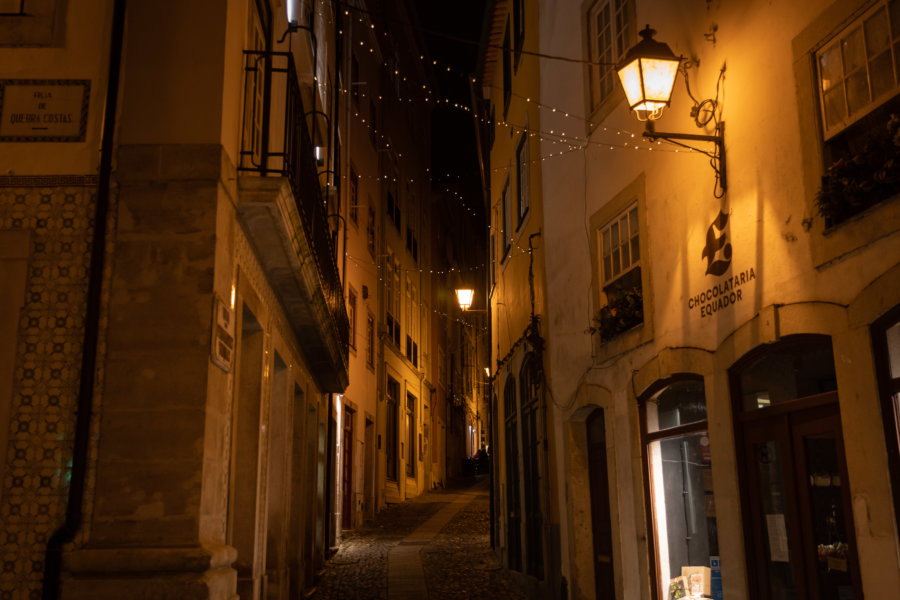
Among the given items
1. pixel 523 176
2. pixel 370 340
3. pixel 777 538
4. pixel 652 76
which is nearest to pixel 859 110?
pixel 652 76

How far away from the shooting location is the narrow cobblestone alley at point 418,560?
39.5 feet

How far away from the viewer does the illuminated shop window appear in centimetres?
743

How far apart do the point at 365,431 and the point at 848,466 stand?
56.5ft

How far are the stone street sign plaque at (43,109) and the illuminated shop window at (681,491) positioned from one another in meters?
5.26

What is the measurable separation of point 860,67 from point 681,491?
4014mm

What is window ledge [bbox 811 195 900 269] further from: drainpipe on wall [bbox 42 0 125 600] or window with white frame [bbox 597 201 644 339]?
drainpipe on wall [bbox 42 0 125 600]

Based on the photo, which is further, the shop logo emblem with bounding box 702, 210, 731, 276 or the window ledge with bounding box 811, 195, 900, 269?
the shop logo emblem with bounding box 702, 210, 731, 276

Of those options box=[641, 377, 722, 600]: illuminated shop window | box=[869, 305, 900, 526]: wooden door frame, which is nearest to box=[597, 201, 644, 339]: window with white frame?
box=[641, 377, 722, 600]: illuminated shop window

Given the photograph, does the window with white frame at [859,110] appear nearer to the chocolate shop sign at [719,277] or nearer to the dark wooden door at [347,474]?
the chocolate shop sign at [719,277]

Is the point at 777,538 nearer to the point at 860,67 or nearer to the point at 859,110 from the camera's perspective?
the point at 859,110

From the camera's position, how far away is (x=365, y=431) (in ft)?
71.4

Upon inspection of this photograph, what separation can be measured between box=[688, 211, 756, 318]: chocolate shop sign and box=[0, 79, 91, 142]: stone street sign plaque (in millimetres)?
4718

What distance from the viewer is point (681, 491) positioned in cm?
791

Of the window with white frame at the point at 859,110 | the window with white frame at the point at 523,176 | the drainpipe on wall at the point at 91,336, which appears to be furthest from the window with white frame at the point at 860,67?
the window with white frame at the point at 523,176
